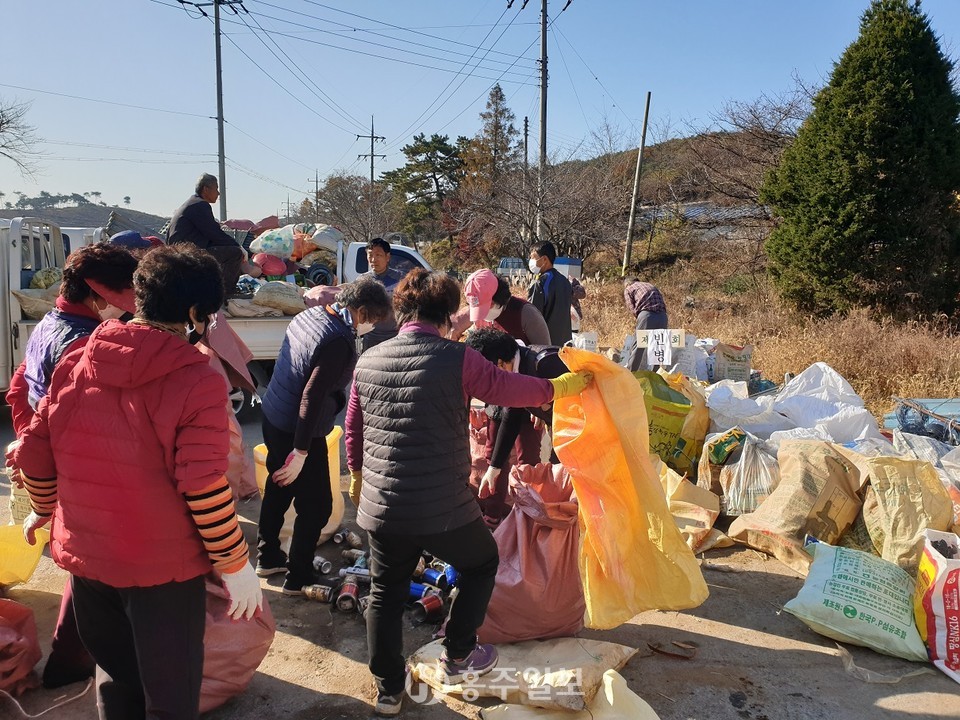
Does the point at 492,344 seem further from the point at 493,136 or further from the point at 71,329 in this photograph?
the point at 493,136

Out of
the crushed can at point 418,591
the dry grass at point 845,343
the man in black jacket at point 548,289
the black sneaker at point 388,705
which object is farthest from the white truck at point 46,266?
the dry grass at point 845,343

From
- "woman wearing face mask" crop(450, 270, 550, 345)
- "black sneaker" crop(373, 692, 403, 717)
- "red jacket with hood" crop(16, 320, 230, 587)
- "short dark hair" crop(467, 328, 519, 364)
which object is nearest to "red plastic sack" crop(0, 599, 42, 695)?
"red jacket with hood" crop(16, 320, 230, 587)

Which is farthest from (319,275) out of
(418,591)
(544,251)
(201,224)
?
(418,591)

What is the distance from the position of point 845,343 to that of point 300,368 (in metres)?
5.97

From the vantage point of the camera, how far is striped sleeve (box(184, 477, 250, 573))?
66.9 inches

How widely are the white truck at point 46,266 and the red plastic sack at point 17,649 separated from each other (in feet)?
11.2

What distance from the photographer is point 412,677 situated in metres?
2.65

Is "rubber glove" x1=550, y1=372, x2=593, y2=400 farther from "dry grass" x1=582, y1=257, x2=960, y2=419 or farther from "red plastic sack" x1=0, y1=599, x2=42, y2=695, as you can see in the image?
"dry grass" x1=582, y1=257, x2=960, y2=419

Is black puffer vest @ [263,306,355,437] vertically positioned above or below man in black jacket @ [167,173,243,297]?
below

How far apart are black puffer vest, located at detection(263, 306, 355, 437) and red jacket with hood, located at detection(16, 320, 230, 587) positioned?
1.35 m

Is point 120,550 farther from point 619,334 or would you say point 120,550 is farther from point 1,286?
point 619,334

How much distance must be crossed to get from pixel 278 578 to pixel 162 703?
179 centimetres

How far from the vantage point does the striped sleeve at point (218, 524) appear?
1.70 meters

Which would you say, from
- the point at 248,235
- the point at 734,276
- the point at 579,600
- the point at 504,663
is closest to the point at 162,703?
the point at 504,663
